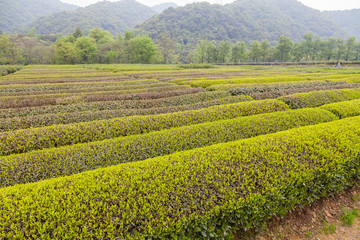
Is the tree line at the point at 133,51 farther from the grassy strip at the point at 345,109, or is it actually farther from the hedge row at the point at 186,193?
the hedge row at the point at 186,193

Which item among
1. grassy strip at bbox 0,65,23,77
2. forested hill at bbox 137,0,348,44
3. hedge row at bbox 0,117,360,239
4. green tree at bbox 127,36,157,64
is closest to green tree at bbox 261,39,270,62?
green tree at bbox 127,36,157,64

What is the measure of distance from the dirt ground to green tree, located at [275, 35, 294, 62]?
82.2 m

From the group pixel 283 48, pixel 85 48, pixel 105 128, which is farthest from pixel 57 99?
pixel 283 48

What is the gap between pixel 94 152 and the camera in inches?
227

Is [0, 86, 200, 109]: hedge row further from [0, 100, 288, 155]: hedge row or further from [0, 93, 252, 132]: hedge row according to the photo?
[0, 100, 288, 155]: hedge row

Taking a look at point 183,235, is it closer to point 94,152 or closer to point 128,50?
point 94,152

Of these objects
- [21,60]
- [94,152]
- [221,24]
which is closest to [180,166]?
[94,152]

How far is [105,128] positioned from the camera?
7598 millimetres

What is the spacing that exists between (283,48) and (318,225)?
8397 centimetres

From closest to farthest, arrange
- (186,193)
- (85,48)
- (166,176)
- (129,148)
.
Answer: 1. (186,193)
2. (166,176)
3. (129,148)
4. (85,48)

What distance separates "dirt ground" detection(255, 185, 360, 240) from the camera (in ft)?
14.2

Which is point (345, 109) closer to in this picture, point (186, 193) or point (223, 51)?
point (186, 193)

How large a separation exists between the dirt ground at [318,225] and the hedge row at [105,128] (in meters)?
4.95

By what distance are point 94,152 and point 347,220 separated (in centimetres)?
701
